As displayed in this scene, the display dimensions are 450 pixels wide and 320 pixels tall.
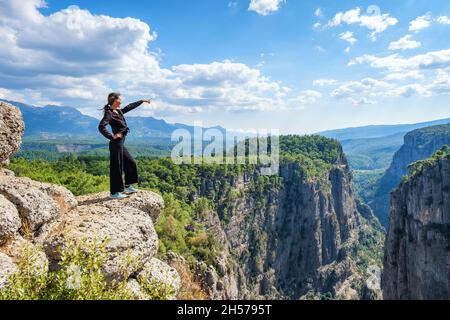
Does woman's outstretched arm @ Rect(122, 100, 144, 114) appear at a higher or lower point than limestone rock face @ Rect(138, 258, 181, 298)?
higher

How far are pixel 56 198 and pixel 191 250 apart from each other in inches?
1481

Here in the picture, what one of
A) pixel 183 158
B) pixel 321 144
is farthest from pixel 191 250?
pixel 321 144

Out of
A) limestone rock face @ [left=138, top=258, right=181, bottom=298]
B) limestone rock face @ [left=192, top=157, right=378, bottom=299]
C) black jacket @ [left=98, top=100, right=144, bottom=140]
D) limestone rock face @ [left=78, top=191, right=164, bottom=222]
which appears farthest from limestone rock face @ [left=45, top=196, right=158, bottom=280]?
Answer: limestone rock face @ [left=192, top=157, right=378, bottom=299]

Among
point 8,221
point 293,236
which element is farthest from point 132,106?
point 293,236

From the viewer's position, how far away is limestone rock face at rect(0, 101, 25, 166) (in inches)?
435

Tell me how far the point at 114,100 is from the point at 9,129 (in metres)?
3.11

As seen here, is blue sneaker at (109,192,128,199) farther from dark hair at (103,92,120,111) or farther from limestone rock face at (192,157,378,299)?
limestone rock face at (192,157,378,299)

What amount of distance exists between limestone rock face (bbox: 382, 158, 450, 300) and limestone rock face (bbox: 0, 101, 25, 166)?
6809 cm

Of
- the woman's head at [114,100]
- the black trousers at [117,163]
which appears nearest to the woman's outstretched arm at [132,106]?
the woman's head at [114,100]

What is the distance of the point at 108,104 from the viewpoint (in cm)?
1138

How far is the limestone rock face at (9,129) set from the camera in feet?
36.3

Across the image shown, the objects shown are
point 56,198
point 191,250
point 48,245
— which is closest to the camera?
point 48,245

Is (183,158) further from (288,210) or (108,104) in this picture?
(108,104)

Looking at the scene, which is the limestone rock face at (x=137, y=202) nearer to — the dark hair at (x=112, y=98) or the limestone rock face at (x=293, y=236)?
the dark hair at (x=112, y=98)
